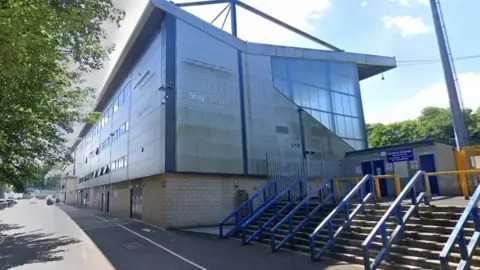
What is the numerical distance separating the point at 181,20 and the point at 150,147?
7574 millimetres

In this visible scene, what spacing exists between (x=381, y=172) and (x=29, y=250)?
17.9m

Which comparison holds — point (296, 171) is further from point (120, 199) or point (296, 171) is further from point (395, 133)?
point (395, 133)

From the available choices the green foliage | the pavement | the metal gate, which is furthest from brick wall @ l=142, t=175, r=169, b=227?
the green foliage

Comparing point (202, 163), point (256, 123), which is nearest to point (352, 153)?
point (256, 123)

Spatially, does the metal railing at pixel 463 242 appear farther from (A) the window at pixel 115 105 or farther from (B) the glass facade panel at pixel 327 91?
(A) the window at pixel 115 105

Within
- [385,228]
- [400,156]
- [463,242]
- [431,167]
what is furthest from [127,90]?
[463,242]

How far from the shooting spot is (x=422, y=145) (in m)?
16.8

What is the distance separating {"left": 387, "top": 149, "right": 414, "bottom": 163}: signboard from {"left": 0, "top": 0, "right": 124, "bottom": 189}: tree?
52.5 ft

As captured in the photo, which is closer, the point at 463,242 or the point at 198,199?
Answer: the point at 463,242

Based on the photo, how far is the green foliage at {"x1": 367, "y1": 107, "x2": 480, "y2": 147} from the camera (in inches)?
1601

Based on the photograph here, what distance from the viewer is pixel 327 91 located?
23.4 m

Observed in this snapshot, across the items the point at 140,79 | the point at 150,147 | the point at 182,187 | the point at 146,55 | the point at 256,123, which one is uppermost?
the point at 146,55

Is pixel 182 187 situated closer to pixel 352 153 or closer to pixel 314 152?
pixel 314 152

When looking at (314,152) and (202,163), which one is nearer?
(202,163)
